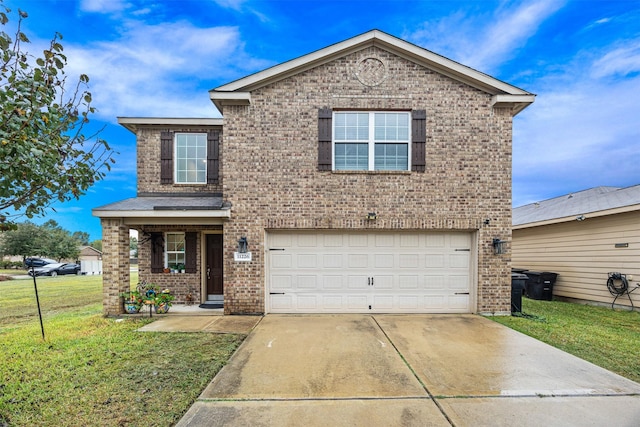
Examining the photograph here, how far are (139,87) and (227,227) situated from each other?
1544cm

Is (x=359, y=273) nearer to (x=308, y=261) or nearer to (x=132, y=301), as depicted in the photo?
(x=308, y=261)

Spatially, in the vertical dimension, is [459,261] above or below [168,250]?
below

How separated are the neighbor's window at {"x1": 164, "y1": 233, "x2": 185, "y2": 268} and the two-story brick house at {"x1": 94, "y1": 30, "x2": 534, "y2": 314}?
1.28 meters

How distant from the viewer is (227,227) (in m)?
7.43

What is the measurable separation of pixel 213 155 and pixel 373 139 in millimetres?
4771

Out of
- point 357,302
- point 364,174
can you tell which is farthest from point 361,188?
point 357,302

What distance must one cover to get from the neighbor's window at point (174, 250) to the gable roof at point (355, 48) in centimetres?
416

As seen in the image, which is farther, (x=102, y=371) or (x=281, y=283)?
(x=281, y=283)

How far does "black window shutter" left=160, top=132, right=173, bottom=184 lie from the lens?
8.80m

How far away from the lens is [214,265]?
29.6 ft

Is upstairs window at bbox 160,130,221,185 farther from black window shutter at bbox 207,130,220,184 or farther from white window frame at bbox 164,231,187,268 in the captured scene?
white window frame at bbox 164,231,187,268

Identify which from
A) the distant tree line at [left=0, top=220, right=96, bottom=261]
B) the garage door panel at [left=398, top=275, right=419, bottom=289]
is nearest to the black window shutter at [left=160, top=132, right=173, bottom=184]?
the garage door panel at [left=398, top=275, right=419, bottom=289]

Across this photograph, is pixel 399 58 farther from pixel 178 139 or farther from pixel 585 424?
pixel 585 424

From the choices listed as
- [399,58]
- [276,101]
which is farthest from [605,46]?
[276,101]
